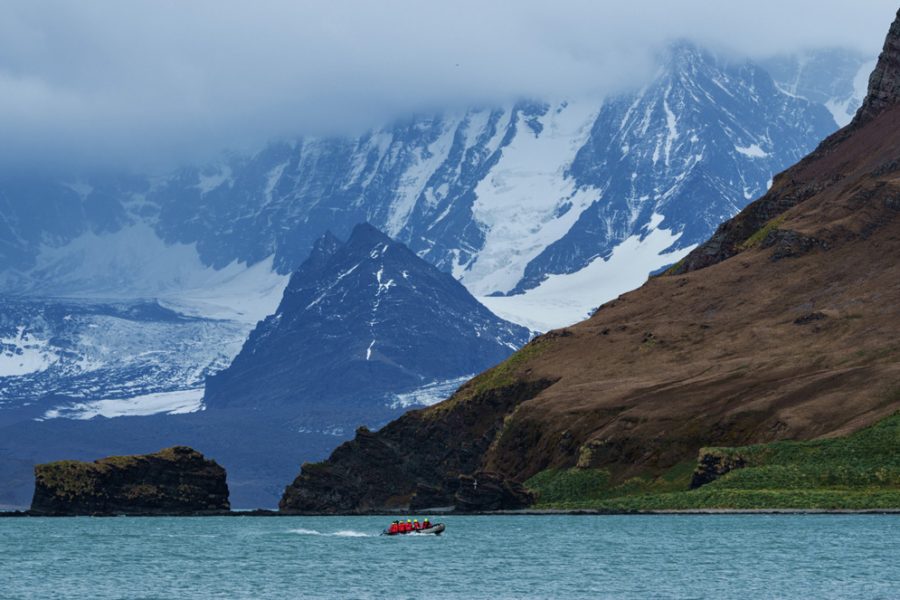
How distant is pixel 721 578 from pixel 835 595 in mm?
14656

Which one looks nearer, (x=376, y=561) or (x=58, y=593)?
(x=58, y=593)

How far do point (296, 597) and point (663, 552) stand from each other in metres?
47.7

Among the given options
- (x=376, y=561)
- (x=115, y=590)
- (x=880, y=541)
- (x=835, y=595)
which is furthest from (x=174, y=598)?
(x=880, y=541)

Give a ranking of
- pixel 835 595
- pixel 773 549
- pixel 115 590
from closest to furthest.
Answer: pixel 835 595
pixel 115 590
pixel 773 549

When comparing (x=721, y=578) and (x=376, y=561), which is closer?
(x=721, y=578)

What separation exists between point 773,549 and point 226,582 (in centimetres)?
5320

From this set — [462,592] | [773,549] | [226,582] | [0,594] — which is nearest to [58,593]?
[0,594]

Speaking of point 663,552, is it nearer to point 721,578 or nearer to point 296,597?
point 721,578

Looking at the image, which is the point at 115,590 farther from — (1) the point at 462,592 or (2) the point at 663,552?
(2) the point at 663,552

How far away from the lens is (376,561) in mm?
195000

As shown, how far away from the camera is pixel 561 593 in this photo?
162 meters

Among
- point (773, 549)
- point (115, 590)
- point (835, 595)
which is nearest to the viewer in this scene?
point (835, 595)

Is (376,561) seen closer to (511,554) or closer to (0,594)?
(511,554)

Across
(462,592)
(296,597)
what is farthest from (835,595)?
(296,597)
